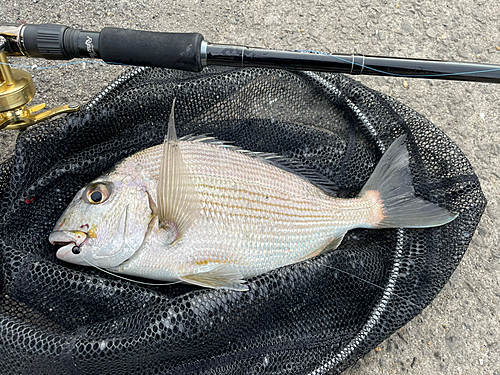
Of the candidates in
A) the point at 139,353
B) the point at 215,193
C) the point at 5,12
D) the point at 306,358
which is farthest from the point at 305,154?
the point at 5,12

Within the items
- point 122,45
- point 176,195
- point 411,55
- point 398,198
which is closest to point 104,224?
point 176,195

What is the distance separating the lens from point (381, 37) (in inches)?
119

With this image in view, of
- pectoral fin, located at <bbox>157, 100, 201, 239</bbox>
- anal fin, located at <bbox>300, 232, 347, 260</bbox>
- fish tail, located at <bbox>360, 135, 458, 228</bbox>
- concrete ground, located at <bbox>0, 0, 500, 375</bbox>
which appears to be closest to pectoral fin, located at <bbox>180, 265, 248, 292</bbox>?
pectoral fin, located at <bbox>157, 100, 201, 239</bbox>

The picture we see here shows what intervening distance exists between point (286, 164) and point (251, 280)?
2.07 ft

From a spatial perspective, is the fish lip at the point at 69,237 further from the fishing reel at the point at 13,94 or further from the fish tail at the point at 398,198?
the fish tail at the point at 398,198

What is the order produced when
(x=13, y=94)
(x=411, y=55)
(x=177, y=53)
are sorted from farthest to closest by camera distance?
(x=411, y=55) < (x=13, y=94) < (x=177, y=53)

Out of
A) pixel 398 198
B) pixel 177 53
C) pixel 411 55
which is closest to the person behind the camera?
pixel 177 53

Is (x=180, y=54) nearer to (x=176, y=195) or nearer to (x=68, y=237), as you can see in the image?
(x=176, y=195)

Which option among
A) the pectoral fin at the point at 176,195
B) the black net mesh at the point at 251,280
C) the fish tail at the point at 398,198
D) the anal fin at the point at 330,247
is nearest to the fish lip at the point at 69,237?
the black net mesh at the point at 251,280

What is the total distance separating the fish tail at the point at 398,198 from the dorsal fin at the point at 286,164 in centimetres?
19

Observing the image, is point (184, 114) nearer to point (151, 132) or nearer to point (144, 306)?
point (151, 132)

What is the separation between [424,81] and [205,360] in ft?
7.58

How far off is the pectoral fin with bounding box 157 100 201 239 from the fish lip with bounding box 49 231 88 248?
335 millimetres

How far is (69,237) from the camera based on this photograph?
5.78 ft
